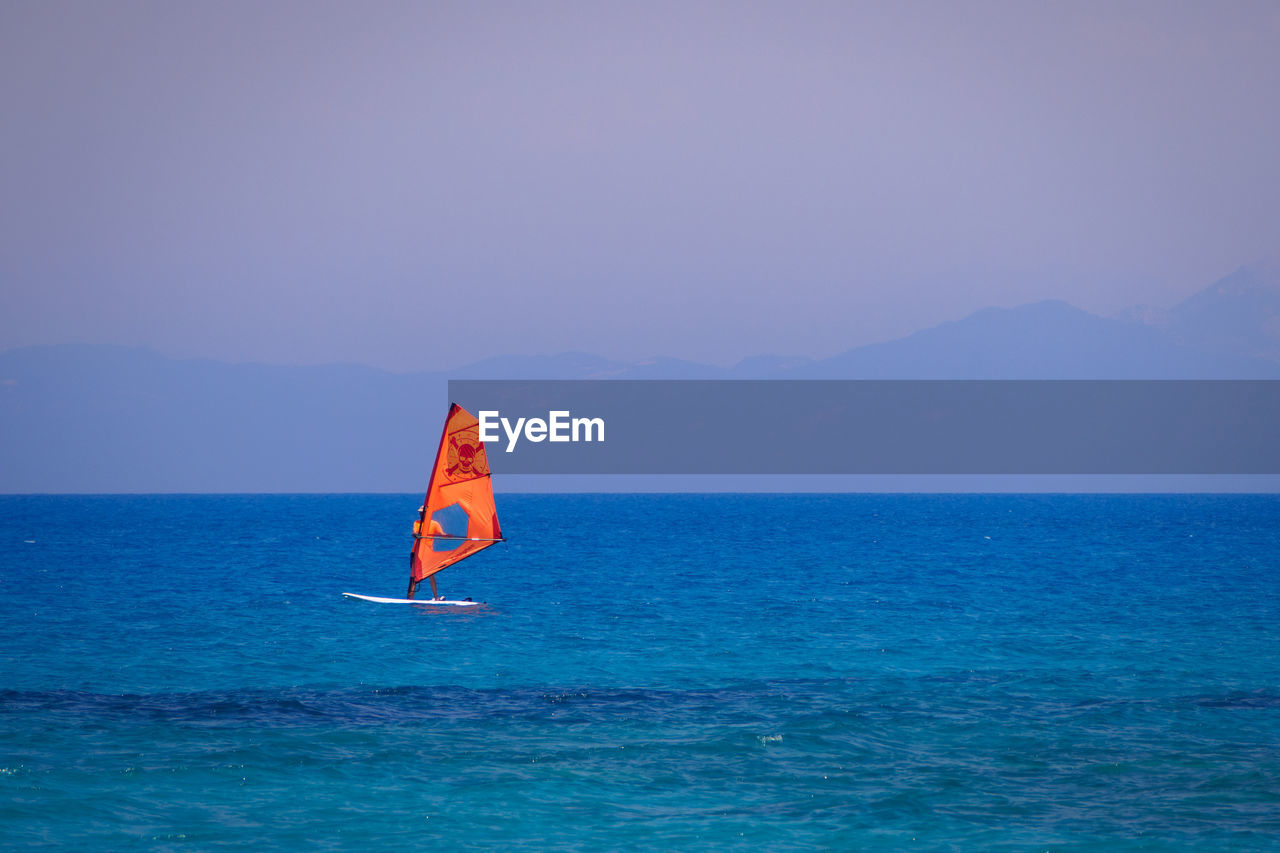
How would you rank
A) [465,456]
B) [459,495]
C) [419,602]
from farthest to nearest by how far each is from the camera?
1. [419,602]
2. [459,495]
3. [465,456]

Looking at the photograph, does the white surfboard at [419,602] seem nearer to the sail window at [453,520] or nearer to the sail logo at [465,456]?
the sail window at [453,520]

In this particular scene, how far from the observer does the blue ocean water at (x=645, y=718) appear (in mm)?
19656

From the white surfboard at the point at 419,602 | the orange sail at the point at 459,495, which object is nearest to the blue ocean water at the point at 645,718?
the white surfboard at the point at 419,602

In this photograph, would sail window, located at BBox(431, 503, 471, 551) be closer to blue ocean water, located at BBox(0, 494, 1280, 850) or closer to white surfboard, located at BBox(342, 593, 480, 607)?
blue ocean water, located at BBox(0, 494, 1280, 850)

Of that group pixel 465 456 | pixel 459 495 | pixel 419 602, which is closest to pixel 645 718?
pixel 465 456

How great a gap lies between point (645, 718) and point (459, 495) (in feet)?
76.9

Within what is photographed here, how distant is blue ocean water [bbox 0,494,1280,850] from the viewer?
19.7 metres

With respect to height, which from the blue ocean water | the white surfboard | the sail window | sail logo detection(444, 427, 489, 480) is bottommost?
the white surfboard

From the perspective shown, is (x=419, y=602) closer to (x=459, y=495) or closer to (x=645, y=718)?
(x=459, y=495)

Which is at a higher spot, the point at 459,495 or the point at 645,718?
the point at 459,495

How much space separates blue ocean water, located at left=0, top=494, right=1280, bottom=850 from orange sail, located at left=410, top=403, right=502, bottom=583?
3371 mm

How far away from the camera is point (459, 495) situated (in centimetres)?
→ 4953

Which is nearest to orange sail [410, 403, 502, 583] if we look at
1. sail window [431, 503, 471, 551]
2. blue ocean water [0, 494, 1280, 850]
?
sail window [431, 503, 471, 551]

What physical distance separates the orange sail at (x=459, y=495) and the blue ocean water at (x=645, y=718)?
3.37 metres
